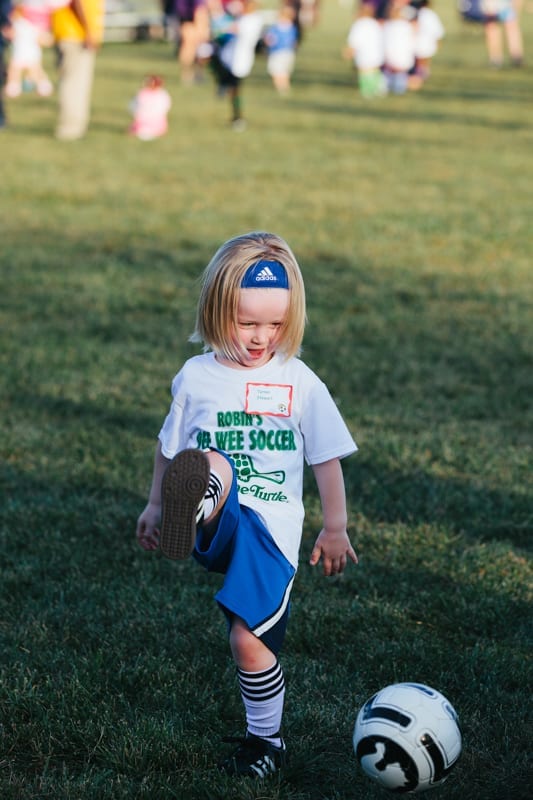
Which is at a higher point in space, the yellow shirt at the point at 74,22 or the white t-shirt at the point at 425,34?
the white t-shirt at the point at 425,34

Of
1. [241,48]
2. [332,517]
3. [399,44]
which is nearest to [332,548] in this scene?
[332,517]

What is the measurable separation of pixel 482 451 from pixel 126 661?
264 centimetres

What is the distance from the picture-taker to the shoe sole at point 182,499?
2.82 m

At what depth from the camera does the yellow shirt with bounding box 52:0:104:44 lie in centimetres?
1404

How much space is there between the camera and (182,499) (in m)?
2.83

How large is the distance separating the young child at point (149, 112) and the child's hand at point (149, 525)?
13.3 metres

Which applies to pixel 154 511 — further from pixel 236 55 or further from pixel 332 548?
pixel 236 55

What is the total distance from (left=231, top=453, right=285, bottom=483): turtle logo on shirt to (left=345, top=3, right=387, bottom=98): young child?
63.7ft

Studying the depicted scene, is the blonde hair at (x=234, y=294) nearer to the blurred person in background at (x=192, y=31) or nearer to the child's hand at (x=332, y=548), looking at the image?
the child's hand at (x=332, y=548)

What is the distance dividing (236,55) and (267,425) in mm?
15024

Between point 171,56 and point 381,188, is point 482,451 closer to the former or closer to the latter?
point 381,188

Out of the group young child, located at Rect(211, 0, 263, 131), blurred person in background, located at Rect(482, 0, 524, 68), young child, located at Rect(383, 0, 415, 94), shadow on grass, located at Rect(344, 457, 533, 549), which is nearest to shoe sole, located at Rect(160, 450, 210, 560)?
shadow on grass, located at Rect(344, 457, 533, 549)

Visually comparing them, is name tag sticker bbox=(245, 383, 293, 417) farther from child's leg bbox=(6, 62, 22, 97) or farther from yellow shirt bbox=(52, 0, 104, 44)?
child's leg bbox=(6, 62, 22, 97)

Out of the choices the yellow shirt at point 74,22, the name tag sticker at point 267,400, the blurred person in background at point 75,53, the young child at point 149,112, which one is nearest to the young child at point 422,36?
the young child at point 149,112
